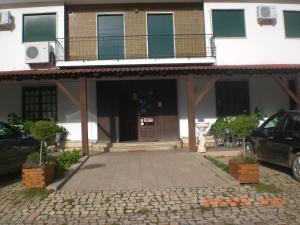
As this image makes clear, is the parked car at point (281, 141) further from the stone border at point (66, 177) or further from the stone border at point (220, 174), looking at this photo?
the stone border at point (66, 177)

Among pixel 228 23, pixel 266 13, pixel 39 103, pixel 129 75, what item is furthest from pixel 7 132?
pixel 266 13

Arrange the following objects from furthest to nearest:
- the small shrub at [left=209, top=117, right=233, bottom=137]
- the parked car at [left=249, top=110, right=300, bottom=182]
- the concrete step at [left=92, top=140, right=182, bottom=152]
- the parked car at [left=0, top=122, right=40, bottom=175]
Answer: the small shrub at [left=209, top=117, right=233, bottom=137] < the concrete step at [left=92, top=140, right=182, bottom=152] < the parked car at [left=0, top=122, right=40, bottom=175] < the parked car at [left=249, top=110, right=300, bottom=182]

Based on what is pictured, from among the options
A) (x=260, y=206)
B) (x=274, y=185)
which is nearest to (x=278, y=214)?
(x=260, y=206)

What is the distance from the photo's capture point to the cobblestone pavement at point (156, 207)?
6.03 meters

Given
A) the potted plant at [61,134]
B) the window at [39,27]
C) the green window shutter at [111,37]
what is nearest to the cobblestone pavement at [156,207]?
the potted plant at [61,134]

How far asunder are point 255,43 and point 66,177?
1049 cm

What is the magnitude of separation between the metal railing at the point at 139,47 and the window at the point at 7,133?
606 centimetres

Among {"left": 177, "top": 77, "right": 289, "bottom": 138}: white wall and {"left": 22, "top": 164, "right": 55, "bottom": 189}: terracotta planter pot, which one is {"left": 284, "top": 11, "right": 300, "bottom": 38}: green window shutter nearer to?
{"left": 177, "top": 77, "right": 289, "bottom": 138}: white wall

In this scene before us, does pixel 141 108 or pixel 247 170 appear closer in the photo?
pixel 247 170

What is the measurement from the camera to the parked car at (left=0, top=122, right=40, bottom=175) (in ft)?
29.2

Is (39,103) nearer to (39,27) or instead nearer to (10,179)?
(39,27)

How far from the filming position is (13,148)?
30.4ft

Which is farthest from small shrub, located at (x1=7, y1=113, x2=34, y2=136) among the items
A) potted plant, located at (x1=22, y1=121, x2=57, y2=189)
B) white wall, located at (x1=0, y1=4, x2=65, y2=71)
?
potted plant, located at (x1=22, y1=121, x2=57, y2=189)

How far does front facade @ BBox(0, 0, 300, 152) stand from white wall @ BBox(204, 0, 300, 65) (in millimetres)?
42
